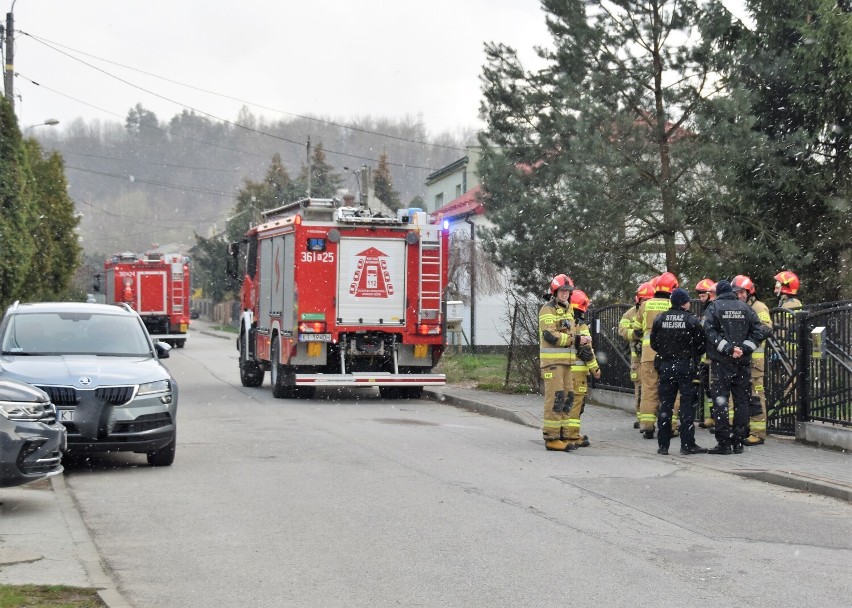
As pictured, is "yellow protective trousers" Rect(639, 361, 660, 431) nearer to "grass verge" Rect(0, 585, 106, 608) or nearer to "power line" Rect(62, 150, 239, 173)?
"grass verge" Rect(0, 585, 106, 608)

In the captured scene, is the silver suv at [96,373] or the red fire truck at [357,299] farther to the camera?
the red fire truck at [357,299]

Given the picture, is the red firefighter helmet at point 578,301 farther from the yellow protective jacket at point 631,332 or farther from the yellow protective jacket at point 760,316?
the yellow protective jacket at point 760,316

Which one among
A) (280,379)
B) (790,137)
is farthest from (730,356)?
(790,137)

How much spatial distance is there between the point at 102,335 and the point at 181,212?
362ft

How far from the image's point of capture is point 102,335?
11828 mm

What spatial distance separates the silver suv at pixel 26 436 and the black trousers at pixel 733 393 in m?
6.91

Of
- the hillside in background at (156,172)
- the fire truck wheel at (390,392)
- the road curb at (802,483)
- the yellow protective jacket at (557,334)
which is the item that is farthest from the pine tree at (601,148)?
the hillside in background at (156,172)

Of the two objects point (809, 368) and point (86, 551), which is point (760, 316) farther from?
point (86, 551)

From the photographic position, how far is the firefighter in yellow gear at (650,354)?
13641 mm

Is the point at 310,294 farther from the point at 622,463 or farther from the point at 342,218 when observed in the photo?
the point at 622,463

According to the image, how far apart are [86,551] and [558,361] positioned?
21.9 feet

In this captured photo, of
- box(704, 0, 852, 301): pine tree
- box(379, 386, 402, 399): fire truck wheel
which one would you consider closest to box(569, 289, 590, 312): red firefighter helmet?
box(379, 386, 402, 399): fire truck wheel

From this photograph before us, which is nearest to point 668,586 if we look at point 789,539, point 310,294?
point 789,539

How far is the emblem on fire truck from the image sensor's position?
19469 mm
